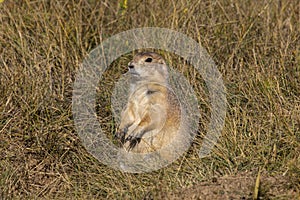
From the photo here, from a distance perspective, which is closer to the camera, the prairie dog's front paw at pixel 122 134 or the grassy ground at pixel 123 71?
the grassy ground at pixel 123 71

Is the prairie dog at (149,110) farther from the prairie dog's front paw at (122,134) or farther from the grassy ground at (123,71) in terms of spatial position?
the grassy ground at (123,71)

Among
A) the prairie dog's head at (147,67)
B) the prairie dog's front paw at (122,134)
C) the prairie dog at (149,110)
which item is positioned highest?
the prairie dog's head at (147,67)

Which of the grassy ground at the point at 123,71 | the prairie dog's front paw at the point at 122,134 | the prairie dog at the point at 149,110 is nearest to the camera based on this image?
the grassy ground at the point at 123,71

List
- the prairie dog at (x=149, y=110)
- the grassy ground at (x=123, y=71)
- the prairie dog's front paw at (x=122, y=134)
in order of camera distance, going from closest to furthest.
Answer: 1. the grassy ground at (x=123, y=71)
2. the prairie dog at (x=149, y=110)
3. the prairie dog's front paw at (x=122, y=134)

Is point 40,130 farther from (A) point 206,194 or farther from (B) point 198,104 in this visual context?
(A) point 206,194

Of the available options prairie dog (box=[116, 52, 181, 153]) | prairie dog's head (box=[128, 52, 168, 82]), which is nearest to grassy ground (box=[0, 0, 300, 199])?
prairie dog (box=[116, 52, 181, 153])

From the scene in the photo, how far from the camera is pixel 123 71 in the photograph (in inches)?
217

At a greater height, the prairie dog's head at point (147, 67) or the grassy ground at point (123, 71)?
the prairie dog's head at point (147, 67)

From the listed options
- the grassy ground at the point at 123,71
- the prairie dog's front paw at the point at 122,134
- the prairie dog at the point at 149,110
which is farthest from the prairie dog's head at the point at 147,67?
the grassy ground at the point at 123,71

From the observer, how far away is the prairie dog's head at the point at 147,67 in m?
4.49

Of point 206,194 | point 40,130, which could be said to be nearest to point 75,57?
point 40,130

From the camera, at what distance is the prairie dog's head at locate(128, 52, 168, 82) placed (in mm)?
4492

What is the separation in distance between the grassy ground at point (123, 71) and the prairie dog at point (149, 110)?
0.24 meters

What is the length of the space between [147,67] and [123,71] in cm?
103
